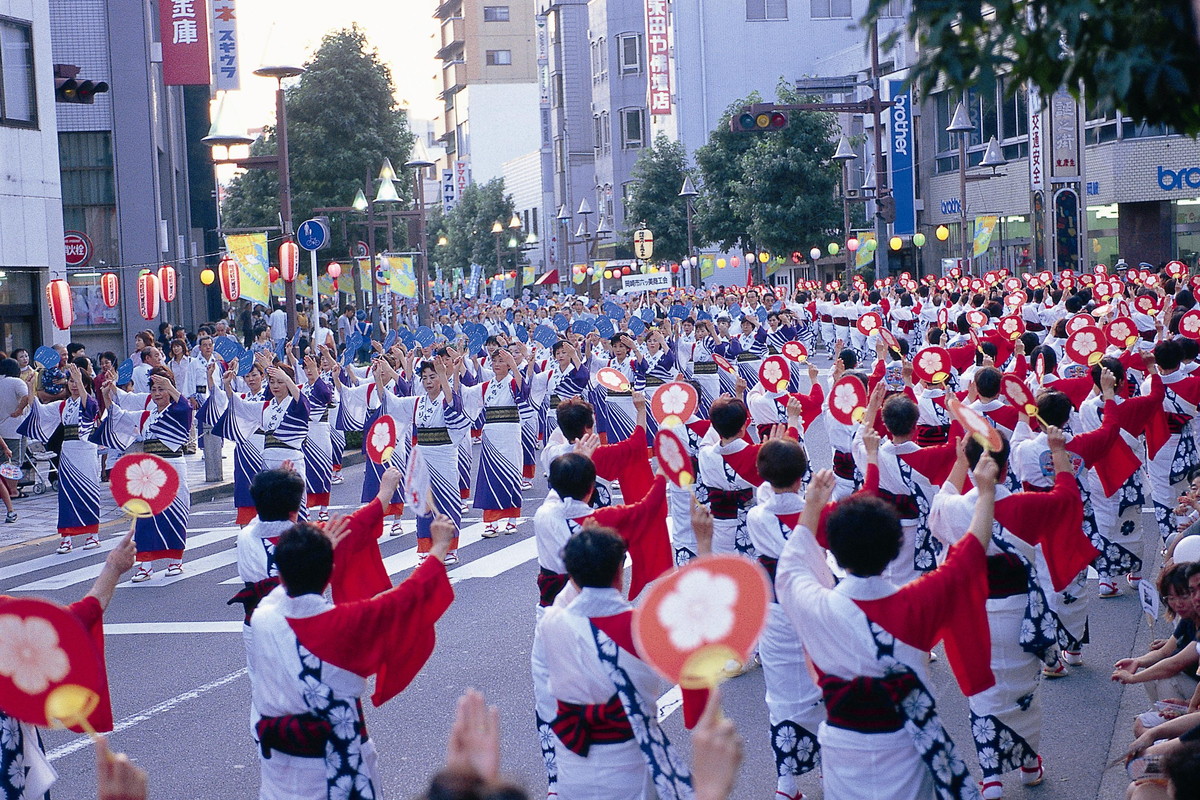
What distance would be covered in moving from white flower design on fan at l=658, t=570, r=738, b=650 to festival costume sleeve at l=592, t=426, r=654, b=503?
4256mm

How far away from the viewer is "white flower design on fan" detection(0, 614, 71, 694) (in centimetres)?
414

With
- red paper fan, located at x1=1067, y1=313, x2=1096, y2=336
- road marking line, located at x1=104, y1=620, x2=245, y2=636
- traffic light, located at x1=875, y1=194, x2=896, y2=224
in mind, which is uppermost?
traffic light, located at x1=875, y1=194, x2=896, y2=224

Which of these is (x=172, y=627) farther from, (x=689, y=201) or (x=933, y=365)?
(x=689, y=201)

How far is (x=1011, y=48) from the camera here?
143 inches

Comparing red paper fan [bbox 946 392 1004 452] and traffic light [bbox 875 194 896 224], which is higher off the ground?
traffic light [bbox 875 194 896 224]

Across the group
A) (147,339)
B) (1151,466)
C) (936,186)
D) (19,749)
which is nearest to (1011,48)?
(19,749)

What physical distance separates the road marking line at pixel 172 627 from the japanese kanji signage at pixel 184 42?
2477cm

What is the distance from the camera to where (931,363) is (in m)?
10.3

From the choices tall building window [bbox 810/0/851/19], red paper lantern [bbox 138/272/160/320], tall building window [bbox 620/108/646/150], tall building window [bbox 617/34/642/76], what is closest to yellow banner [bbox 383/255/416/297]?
red paper lantern [bbox 138/272/160/320]

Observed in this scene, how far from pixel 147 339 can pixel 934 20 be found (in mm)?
16627

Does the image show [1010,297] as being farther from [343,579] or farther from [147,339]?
[343,579]

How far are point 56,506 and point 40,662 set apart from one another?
12927 mm

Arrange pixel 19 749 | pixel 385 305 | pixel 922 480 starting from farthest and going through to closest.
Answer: pixel 385 305
pixel 922 480
pixel 19 749

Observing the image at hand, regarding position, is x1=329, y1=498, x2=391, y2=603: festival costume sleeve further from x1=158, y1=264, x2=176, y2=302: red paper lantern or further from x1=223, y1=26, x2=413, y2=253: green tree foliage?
x1=223, y1=26, x2=413, y2=253: green tree foliage
